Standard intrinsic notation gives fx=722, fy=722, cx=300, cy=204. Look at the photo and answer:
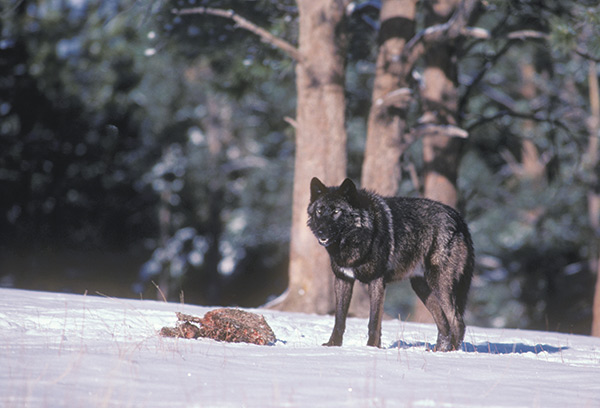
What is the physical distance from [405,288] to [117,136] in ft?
48.4

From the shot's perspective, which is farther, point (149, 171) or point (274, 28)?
point (149, 171)

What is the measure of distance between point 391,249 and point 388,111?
5.68 meters

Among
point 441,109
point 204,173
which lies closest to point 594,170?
point 441,109

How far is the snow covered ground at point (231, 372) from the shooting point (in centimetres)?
456

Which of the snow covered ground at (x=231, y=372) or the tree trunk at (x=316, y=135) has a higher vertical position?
the tree trunk at (x=316, y=135)

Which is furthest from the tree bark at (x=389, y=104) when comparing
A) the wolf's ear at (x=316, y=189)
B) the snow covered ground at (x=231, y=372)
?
the snow covered ground at (x=231, y=372)

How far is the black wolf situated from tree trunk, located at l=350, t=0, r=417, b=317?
14.1 ft

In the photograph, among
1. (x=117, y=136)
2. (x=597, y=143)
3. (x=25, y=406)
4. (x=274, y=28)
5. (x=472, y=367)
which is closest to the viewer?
(x=25, y=406)

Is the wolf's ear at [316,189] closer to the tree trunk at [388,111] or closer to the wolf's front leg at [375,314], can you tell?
the wolf's front leg at [375,314]

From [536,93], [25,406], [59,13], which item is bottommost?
[25,406]

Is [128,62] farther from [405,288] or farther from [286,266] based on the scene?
[405,288]

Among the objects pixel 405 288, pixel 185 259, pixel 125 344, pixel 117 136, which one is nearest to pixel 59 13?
pixel 117 136

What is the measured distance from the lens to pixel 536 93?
31.2m

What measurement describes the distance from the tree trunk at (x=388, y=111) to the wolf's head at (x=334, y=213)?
16.3 ft
